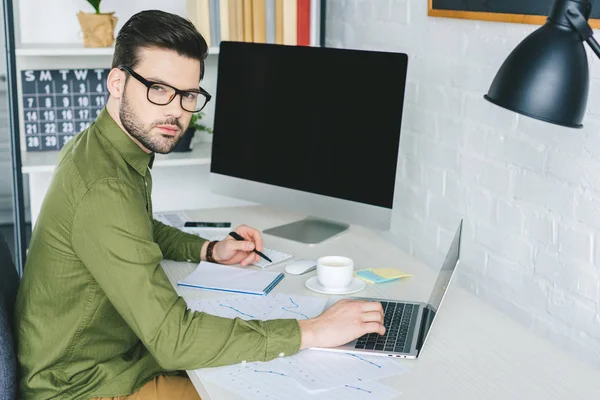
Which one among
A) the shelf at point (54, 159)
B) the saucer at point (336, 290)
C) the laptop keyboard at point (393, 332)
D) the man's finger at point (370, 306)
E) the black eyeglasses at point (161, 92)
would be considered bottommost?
the saucer at point (336, 290)

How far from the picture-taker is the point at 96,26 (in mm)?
2441

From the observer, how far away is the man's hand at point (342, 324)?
1.41 metres

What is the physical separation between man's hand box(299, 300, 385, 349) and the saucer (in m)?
0.21

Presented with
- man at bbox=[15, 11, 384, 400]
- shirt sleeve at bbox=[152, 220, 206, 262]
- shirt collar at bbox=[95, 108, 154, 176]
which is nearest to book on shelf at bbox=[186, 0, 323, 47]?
shirt sleeve at bbox=[152, 220, 206, 262]

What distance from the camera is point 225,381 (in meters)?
1.32

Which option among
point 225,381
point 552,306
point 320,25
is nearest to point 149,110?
point 225,381

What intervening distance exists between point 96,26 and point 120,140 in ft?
3.43

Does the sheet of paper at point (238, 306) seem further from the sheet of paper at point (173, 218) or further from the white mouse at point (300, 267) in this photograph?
the sheet of paper at point (173, 218)

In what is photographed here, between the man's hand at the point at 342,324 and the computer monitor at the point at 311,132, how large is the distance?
496 millimetres

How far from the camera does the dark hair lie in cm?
150

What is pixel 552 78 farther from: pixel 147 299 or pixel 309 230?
pixel 309 230

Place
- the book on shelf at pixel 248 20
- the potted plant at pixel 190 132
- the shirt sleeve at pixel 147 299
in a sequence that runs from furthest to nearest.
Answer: the potted plant at pixel 190 132, the book on shelf at pixel 248 20, the shirt sleeve at pixel 147 299

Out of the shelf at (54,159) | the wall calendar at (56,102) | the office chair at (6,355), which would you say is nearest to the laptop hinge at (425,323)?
the office chair at (6,355)

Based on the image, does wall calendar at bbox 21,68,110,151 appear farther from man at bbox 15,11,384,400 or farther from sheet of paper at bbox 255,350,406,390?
sheet of paper at bbox 255,350,406,390
